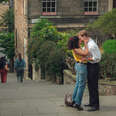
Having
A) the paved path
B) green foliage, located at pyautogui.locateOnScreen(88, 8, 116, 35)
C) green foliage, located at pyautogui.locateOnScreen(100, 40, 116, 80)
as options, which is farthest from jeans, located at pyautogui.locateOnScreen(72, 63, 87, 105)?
green foliage, located at pyautogui.locateOnScreen(88, 8, 116, 35)

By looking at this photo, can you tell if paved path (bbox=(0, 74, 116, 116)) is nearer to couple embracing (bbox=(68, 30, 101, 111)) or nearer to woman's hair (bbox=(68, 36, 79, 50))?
couple embracing (bbox=(68, 30, 101, 111))

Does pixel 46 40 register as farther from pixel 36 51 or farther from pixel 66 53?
pixel 66 53

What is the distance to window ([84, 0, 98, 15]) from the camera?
29.2 m

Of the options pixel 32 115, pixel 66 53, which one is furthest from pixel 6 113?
pixel 66 53

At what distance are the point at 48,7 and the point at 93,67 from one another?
69.2 ft

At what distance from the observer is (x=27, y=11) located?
29.5 m

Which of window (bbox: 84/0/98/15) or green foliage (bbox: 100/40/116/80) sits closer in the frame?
green foliage (bbox: 100/40/116/80)

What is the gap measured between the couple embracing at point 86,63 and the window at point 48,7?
68.3 ft

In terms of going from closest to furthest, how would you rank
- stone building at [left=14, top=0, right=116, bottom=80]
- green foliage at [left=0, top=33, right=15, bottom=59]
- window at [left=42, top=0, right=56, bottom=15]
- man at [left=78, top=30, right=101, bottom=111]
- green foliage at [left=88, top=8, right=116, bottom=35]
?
man at [left=78, top=30, right=101, bottom=111] < green foliage at [left=88, top=8, right=116, bottom=35] < window at [left=42, top=0, right=56, bottom=15] < stone building at [left=14, top=0, right=116, bottom=80] < green foliage at [left=0, top=33, right=15, bottom=59]

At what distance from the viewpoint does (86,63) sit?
27.3 ft

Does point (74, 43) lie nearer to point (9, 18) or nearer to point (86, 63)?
point (86, 63)

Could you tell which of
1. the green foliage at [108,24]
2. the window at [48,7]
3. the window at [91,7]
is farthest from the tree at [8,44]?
the green foliage at [108,24]

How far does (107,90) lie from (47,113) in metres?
3.66

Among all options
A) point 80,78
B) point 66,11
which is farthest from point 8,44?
point 80,78
